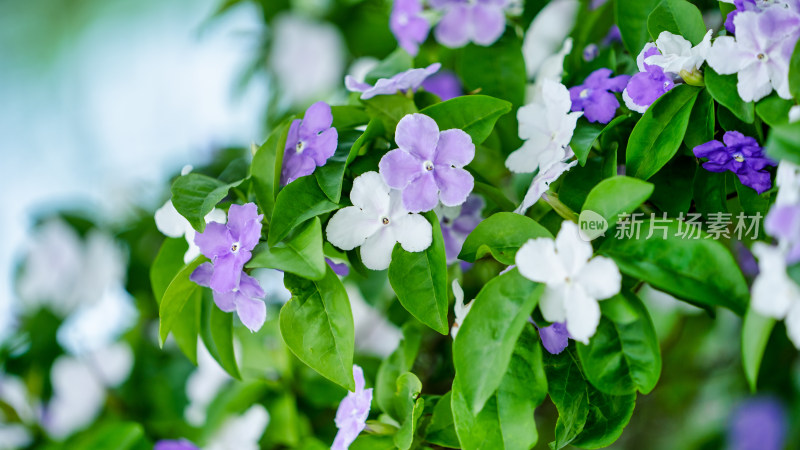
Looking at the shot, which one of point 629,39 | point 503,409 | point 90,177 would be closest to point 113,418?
point 503,409

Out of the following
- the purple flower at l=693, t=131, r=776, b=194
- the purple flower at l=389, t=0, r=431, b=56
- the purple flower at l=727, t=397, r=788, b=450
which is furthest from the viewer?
the purple flower at l=727, t=397, r=788, b=450

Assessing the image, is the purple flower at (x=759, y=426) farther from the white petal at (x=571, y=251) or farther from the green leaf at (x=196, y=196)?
the green leaf at (x=196, y=196)

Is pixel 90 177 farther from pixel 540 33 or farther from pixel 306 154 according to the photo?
pixel 306 154

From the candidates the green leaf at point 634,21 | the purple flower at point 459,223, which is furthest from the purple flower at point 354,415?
the green leaf at point 634,21

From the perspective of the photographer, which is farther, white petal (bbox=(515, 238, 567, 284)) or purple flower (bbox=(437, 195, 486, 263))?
purple flower (bbox=(437, 195, 486, 263))

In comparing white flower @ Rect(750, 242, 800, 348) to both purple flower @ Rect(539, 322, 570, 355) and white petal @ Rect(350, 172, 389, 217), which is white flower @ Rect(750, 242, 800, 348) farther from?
white petal @ Rect(350, 172, 389, 217)

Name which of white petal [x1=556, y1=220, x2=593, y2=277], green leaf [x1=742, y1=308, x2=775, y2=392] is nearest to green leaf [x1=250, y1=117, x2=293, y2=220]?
white petal [x1=556, y1=220, x2=593, y2=277]

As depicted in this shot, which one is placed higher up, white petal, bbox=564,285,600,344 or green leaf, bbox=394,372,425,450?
white petal, bbox=564,285,600,344
